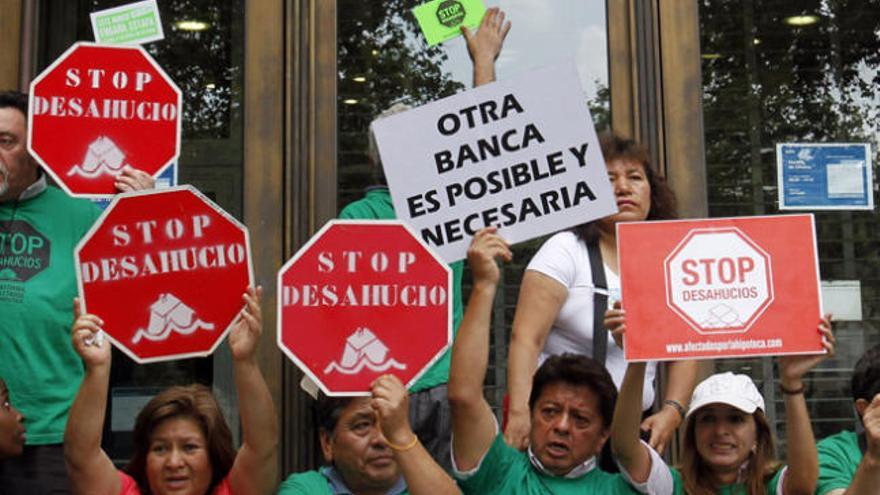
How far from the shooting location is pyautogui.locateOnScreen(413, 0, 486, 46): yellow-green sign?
398 centimetres

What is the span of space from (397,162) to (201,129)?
1499 millimetres

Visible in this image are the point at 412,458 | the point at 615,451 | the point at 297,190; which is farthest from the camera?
the point at 297,190

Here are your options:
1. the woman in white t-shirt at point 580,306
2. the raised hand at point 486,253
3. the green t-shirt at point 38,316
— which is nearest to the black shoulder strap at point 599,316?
the woman in white t-shirt at point 580,306

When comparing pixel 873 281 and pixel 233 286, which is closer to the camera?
pixel 233 286

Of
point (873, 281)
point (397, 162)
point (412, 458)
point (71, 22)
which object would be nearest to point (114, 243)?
point (397, 162)

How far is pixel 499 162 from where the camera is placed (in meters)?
3.42

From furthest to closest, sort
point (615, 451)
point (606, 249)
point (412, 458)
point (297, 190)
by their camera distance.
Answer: point (297, 190), point (606, 249), point (615, 451), point (412, 458)

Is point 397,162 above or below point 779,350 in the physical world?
above

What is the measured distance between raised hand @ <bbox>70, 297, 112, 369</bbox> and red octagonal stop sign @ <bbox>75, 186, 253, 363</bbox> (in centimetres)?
4

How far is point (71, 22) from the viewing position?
482 cm

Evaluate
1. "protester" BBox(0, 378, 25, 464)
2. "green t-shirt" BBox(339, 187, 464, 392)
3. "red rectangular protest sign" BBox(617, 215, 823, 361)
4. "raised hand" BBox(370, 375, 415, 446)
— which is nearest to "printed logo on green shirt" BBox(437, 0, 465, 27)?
"green t-shirt" BBox(339, 187, 464, 392)

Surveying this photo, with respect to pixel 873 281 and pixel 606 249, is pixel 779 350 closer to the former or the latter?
pixel 606 249

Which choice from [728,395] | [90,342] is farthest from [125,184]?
[728,395]

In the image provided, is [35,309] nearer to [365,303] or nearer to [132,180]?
[132,180]
